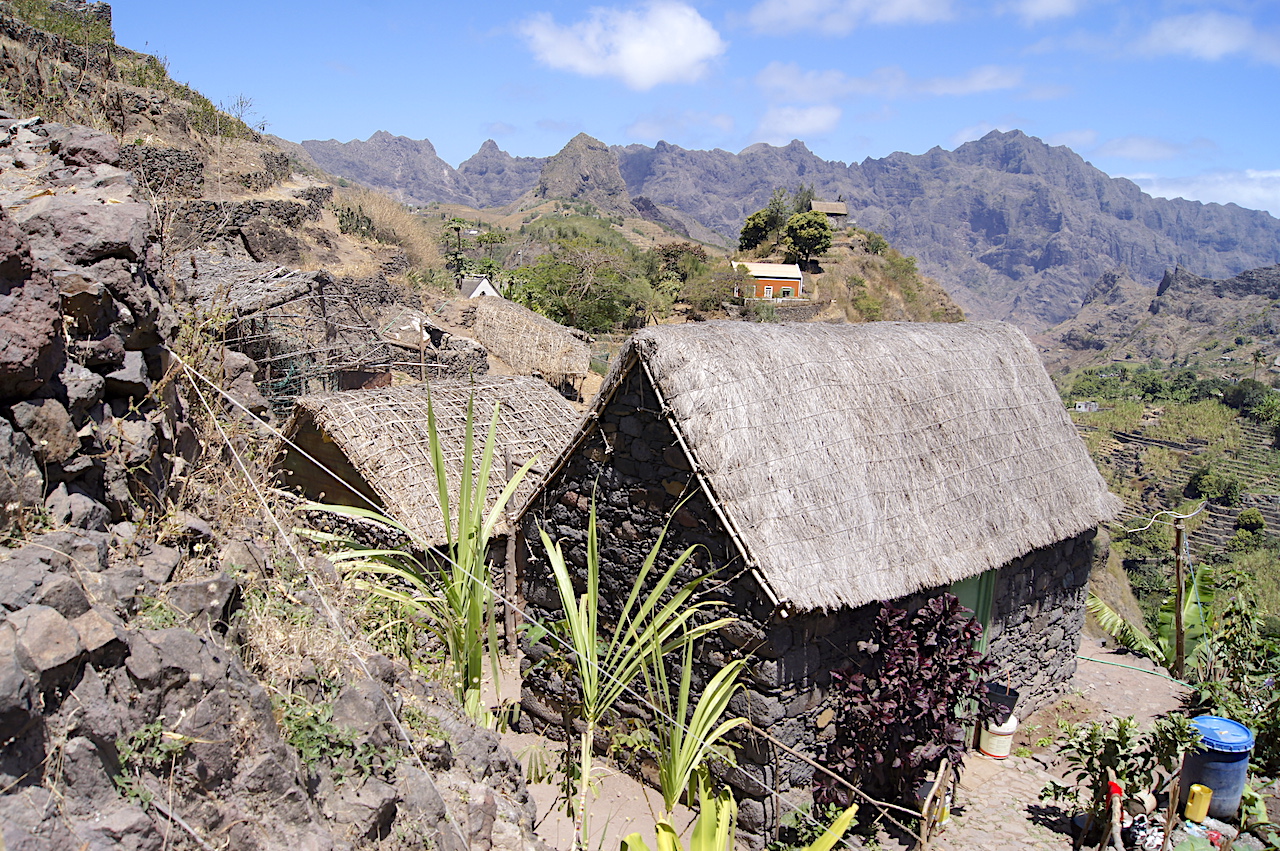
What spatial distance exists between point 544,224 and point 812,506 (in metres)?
90.0

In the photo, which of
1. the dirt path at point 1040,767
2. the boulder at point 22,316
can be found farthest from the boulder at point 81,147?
the dirt path at point 1040,767

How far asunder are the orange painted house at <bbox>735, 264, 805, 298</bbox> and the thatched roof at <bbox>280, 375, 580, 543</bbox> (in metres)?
36.1

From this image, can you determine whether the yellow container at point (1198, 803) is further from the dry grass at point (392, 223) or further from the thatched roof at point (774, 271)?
the thatched roof at point (774, 271)

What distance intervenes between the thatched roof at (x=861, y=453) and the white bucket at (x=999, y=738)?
178cm

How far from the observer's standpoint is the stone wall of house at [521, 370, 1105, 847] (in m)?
5.85

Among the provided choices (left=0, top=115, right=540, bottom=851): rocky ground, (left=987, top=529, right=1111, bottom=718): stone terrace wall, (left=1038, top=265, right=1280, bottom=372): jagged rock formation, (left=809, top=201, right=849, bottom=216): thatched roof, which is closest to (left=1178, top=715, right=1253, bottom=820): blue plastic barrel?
(left=987, top=529, right=1111, bottom=718): stone terrace wall

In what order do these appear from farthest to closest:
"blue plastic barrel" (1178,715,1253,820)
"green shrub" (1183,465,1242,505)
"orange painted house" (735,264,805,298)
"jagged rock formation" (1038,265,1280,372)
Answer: "jagged rock formation" (1038,265,1280,372)
"green shrub" (1183,465,1242,505)
"orange painted house" (735,264,805,298)
"blue plastic barrel" (1178,715,1253,820)

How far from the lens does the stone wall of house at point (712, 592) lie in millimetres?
5848

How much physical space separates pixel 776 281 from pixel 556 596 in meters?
42.4

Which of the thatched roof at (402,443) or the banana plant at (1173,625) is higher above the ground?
the thatched roof at (402,443)

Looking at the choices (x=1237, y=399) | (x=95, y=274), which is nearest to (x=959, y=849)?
(x=95, y=274)

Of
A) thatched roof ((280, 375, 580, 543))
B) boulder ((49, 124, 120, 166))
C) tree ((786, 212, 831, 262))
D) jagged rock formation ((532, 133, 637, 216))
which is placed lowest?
thatched roof ((280, 375, 580, 543))

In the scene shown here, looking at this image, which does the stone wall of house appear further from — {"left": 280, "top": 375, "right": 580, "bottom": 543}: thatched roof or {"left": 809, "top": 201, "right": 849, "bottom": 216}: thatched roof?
{"left": 809, "top": 201, "right": 849, "bottom": 216}: thatched roof

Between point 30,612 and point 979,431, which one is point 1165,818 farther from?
point 30,612
